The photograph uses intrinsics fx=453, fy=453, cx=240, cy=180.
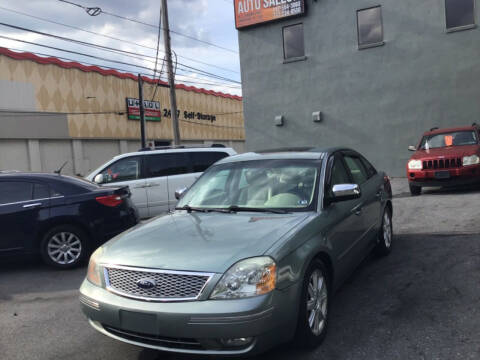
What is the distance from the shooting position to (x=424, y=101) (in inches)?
672

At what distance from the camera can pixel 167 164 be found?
1022cm

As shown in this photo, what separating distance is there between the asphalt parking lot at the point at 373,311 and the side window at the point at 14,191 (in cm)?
105

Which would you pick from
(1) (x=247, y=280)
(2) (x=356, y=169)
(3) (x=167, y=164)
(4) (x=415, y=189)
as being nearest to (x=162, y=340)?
(1) (x=247, y=280)

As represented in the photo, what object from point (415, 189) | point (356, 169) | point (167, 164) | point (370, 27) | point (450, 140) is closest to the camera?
point (356, 169)

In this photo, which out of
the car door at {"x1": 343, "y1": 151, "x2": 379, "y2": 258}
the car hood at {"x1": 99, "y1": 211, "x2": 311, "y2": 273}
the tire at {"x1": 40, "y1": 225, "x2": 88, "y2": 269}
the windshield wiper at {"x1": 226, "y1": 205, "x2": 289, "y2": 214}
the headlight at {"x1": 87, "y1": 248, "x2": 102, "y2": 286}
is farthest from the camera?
the tire at {"x1": 40, "y1": 225, "x2": 88, "y2": 269}

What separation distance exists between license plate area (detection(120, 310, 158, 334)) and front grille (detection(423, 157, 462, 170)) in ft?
31.3

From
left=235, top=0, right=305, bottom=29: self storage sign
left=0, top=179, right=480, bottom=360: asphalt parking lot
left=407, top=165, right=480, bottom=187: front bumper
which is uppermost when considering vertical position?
left=235, top=0, right=305, bottom=29: self storage sign

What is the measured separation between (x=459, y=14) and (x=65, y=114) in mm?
22877

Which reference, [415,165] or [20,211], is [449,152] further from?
[20,211]

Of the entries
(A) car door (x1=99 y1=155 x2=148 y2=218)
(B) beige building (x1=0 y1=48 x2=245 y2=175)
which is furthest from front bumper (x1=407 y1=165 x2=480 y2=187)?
(B) beige building (x1=0 y1=48 x2=245 y2=175)

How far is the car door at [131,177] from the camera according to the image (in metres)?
9.84

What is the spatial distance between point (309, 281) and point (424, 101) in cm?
1554

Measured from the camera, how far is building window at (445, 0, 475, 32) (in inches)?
637

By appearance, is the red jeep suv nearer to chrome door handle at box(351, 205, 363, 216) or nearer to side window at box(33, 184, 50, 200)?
chrome door handle at box(351, 205, 363, 216)
